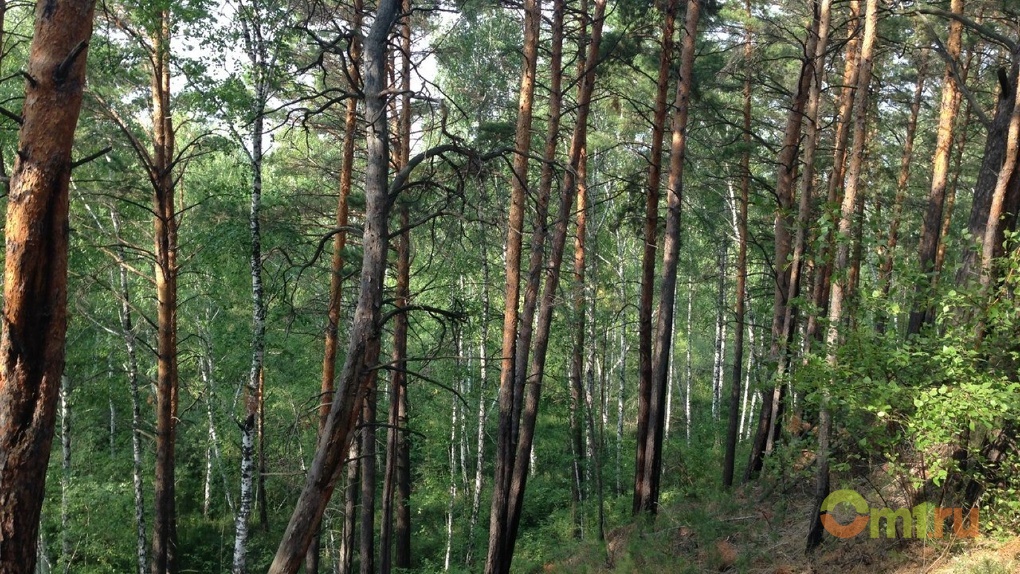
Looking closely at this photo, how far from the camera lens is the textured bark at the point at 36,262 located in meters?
4.48

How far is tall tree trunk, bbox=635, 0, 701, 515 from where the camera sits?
464 inches

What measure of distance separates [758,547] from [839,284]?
4.31 metres

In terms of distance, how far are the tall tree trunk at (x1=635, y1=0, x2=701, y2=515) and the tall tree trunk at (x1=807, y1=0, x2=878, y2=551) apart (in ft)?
11.7

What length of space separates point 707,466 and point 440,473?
30.4ft

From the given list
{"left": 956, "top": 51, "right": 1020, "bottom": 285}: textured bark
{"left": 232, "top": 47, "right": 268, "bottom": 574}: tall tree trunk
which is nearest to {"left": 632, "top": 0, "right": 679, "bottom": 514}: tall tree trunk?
{"left": 956, "top": 51, "right": 1020, "bottom": 285}: textured bark

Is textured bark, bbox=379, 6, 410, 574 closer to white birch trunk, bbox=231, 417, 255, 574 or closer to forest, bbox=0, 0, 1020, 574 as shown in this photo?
forest, bbox=0, 0, 1020, 574

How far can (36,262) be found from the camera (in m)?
A: 4.60

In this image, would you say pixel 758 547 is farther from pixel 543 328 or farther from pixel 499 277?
pixel 499 277

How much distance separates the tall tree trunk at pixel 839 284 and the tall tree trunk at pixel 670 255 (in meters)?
3.56

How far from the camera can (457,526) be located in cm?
2342

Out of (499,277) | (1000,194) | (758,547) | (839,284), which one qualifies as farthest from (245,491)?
(499,277)

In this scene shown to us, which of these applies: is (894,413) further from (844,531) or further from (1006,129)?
(1006,129)

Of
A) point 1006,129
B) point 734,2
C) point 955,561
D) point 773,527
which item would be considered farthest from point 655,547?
point 734,2

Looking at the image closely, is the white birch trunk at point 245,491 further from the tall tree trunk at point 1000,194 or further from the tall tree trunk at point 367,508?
the tall tree trunk at point 1000,194
